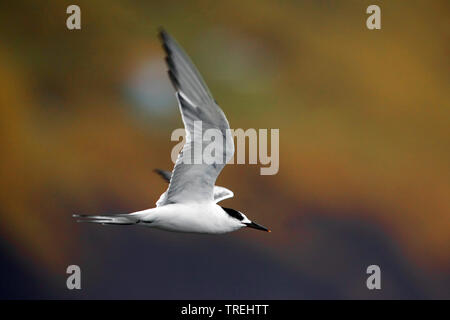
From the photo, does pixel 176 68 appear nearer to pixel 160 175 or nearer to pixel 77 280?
pixel 160 175

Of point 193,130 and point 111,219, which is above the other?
point 193,130

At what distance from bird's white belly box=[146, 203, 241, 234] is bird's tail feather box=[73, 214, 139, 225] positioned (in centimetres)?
6

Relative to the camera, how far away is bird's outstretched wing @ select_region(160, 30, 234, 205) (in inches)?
74.2

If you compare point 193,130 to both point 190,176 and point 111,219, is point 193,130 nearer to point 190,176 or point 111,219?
point 190,176

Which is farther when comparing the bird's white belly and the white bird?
the bird's white belly

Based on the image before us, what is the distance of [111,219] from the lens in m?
2.00

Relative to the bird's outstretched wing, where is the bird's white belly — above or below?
below

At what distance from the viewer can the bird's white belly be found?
206cm

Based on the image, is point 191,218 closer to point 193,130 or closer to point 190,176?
point 190,176

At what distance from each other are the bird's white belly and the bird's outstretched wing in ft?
0.12

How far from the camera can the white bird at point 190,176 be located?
1897 millimetres

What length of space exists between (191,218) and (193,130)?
1.06ft

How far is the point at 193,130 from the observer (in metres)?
1.99

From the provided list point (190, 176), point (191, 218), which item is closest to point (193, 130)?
point (190, 176)
